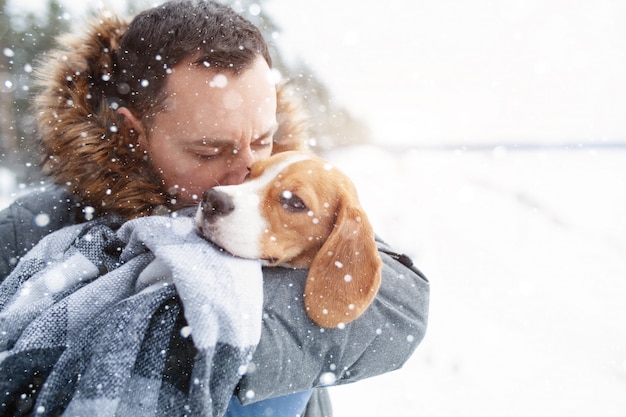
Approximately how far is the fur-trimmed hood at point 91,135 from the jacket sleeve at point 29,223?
93 millimetres

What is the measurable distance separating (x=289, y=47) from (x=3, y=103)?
3872 mm

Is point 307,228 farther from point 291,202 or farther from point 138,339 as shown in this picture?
point 138,339

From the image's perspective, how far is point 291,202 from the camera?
5.61 feet

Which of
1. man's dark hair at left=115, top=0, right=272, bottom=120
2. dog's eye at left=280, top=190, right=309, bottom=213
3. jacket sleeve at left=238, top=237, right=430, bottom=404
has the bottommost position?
jacket sleeve at left=238, top=237, right=430, bottom=404

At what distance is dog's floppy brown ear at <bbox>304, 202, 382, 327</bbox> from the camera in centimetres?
128

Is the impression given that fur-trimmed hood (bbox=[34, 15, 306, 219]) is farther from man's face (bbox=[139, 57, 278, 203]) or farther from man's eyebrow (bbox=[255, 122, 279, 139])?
man's eyebrow (bbox=[255, 122, 279, 139])

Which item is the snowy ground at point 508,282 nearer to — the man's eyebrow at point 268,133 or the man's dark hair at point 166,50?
the man's eyebrow at point 268,133

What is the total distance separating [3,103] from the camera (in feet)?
17.0

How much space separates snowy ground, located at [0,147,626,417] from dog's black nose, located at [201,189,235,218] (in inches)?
95.0

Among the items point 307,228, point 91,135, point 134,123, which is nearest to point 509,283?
point 307,228

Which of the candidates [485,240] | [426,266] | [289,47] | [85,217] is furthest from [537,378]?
[289,47]

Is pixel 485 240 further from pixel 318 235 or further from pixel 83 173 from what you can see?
pixel 83 173

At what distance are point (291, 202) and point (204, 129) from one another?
490 millimetres

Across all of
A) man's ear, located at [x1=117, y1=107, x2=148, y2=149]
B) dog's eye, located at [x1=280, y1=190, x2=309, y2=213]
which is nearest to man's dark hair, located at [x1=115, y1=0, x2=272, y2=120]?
man's ear, located at [x1=117, y1=107, x2=148, y2=149]
